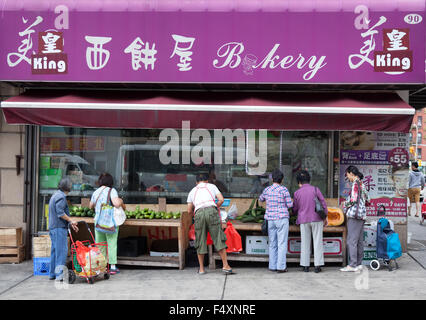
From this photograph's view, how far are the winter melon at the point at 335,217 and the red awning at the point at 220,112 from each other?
1.53m

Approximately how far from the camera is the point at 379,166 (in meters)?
8.81

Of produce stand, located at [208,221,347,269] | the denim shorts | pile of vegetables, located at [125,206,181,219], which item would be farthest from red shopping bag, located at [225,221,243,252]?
pile of vegetables, located at [125,206,181,219]

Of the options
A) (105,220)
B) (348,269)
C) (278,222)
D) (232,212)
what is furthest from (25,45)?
(348,269)

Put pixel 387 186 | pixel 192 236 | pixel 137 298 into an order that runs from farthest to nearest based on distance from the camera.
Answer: pixel 387 186, pixel 192 236, pixel 137 298

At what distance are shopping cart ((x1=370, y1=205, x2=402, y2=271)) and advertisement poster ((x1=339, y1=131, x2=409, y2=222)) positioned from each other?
1149 mm

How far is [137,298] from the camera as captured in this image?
20.3ft

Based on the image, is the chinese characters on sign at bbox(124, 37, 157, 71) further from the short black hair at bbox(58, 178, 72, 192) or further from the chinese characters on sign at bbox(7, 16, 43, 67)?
the short black hair at bbox(58, 178, 72, 192)

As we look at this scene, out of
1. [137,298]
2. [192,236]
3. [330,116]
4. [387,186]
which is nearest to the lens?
[137,298]

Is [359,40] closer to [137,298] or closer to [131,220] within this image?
[131,220]

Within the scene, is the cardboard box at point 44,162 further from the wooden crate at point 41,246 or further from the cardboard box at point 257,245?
the cardboard box at point 257,245

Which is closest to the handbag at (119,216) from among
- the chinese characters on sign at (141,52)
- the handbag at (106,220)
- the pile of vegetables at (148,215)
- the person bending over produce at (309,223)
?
the handbag at (106,220)

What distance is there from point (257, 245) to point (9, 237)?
464 cm

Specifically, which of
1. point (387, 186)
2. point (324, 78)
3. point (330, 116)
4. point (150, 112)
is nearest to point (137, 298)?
point (150, 112)

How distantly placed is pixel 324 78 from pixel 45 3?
16.9 feet
